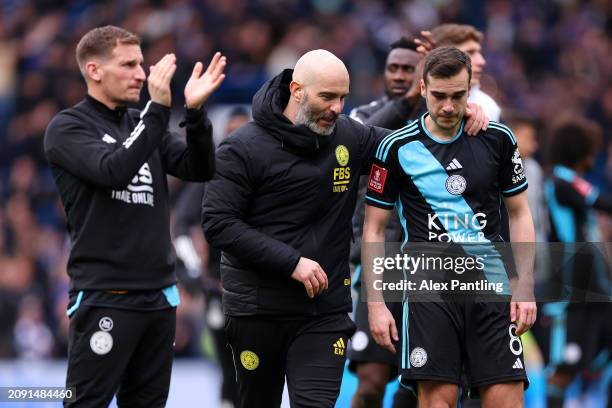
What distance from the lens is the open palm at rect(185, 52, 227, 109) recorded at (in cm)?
611

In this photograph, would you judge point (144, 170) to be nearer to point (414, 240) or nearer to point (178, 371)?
point (414, 240)

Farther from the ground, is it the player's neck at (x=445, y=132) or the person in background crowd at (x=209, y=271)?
the player's neck at (x=445, y=132)

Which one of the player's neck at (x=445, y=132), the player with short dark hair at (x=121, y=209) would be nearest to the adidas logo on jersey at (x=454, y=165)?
the player's neck at (x=445, y=132)

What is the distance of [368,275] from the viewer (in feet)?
21.3

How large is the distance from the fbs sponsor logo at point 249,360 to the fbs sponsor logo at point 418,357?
34.0 inches

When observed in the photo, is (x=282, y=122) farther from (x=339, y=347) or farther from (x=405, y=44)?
(x=405, y=44)

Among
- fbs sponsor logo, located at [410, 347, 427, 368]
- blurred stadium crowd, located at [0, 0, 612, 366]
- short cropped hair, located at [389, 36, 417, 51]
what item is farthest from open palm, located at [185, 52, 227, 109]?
blurred stadium crowd, located at [0, 0, 612, 366]

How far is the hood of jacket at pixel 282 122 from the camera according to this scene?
637cm

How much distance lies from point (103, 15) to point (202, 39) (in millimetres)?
1919

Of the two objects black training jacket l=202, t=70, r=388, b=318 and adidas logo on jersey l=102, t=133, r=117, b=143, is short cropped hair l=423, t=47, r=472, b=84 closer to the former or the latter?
black training jacket l=202, t=70, r=388, b=318

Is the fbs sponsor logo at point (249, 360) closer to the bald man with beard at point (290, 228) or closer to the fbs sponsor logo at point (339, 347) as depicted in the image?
the bald man with beard at point (290, 228)

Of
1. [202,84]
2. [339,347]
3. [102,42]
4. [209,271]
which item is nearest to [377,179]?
[339,347]

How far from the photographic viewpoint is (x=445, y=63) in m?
6.22

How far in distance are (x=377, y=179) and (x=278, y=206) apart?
55 centimetres
